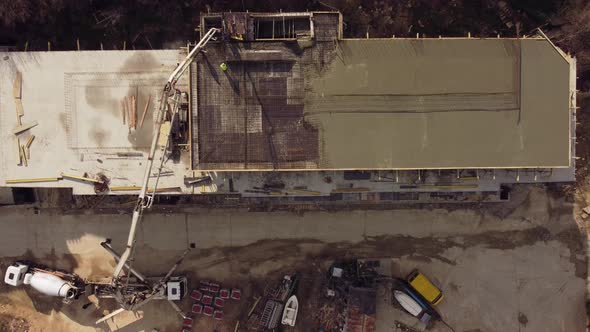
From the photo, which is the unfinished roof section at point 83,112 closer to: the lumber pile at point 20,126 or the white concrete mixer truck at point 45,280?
the lumber pile at point 20,126

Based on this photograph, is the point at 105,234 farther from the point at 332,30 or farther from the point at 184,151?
the point at 332,30

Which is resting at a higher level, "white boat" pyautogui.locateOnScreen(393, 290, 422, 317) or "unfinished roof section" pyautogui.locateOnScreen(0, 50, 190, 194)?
"unfinished roof section" pyautogui.locateOnScreen(0, 50, 190, 194)

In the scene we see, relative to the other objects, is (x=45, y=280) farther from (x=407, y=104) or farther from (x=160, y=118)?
(x=407, y=104)

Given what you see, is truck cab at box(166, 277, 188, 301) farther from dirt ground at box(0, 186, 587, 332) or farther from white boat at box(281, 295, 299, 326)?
white boat at box(281, 295, 299, 326)

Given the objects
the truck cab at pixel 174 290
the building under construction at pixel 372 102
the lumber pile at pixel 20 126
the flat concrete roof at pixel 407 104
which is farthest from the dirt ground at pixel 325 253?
the flat concrete roof at pixel 407 104

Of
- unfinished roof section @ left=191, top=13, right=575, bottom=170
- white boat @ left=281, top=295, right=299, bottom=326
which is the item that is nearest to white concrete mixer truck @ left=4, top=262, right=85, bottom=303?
unfinished roof section @ left=191, top=13, right=575, bottom=170

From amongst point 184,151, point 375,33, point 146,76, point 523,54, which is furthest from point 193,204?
point 523,54

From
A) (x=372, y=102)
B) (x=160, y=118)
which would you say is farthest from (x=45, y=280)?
(x=372, y=102)

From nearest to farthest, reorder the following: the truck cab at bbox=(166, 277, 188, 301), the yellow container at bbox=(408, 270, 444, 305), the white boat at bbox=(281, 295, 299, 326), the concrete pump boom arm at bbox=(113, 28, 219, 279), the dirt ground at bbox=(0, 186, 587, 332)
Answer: the concrete pump boom arm at bbox=(113, 28, 219, 279), the truck cab at bbox=(166, 277, 188, 301), the white boat at bbox=(281, 295, 299, 326), the yellow container at bbox=(408, 270, 444, 305), the dirt ground at bbox=(0, 186, 587, 332)
